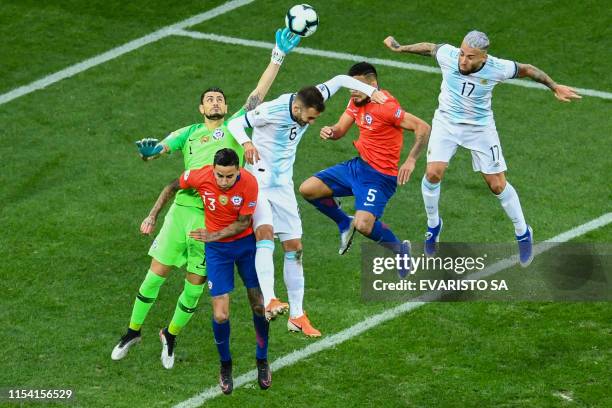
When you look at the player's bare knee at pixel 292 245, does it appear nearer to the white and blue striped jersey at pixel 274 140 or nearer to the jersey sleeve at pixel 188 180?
the white and blue striped jersey at pixel 274 140

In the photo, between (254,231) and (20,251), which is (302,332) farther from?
(20,251)

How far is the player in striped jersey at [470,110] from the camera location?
53.9 ft

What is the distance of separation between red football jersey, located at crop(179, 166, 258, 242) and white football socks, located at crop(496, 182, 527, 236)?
12.9ft

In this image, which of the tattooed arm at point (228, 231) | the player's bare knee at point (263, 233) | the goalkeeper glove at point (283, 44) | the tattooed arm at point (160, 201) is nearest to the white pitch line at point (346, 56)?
the goalkeeper glove at point (283, 44)

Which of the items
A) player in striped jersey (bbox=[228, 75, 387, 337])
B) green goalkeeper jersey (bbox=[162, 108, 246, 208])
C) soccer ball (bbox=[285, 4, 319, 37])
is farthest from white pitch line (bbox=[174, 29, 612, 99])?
green goalkeeper jersey (bbox=[162, 108, 246, 208])

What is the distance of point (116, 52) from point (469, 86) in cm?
973

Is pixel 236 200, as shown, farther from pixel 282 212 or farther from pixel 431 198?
pixel 431 198

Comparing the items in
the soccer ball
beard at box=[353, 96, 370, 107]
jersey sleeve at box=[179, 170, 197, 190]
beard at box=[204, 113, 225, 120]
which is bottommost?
jersey sleeve at box=[179, 170, 197, 190]

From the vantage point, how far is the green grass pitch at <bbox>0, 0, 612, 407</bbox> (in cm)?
1557

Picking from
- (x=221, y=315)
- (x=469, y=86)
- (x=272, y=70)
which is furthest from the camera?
(x=469, y=86)

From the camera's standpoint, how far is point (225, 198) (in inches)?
574

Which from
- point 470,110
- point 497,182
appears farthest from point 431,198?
point 470,110

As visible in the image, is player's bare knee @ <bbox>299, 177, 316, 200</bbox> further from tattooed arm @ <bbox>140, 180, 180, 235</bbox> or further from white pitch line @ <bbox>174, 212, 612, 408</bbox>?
tattooed arm @ <bbox>140, 180, 180, 235</bbox>

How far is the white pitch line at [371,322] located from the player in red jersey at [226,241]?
38 centimetres
